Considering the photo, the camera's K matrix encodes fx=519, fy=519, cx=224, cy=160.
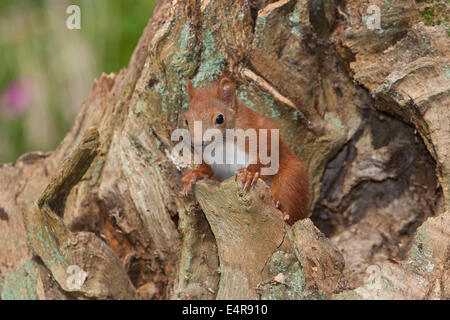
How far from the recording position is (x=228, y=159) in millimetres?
2469

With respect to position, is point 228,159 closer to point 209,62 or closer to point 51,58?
point 209,62

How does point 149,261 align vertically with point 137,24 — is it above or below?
below

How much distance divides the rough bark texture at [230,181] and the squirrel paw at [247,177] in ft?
0.20

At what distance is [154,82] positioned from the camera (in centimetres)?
258

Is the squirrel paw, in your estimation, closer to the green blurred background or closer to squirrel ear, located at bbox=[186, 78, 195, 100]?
squirrel ear, located at bbox=[186, 78, 195, 100]

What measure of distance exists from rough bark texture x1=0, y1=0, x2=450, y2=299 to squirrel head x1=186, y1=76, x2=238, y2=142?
178mm

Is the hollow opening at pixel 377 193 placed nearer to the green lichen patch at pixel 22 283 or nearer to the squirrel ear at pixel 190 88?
the squirrel ear at pixel 190 88

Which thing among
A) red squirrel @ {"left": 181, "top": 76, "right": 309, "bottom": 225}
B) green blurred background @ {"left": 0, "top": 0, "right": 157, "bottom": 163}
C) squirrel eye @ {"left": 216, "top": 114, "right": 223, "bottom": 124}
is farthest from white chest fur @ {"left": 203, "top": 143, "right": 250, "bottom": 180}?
green blurred background @ {"left": 0, "top": 0, "right": 157, "bottom": 163}

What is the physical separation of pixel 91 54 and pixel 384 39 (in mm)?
2300

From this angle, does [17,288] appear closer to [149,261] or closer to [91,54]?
[149,261]

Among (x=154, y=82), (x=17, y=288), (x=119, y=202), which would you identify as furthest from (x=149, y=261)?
(x=154, y=82)

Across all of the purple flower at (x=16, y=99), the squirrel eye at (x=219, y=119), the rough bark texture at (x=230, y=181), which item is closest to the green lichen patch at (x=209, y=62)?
the rough bark texture at (x=230, y=181)

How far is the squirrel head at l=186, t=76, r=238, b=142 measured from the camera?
2379 mm

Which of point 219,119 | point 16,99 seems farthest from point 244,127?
point 16,99
